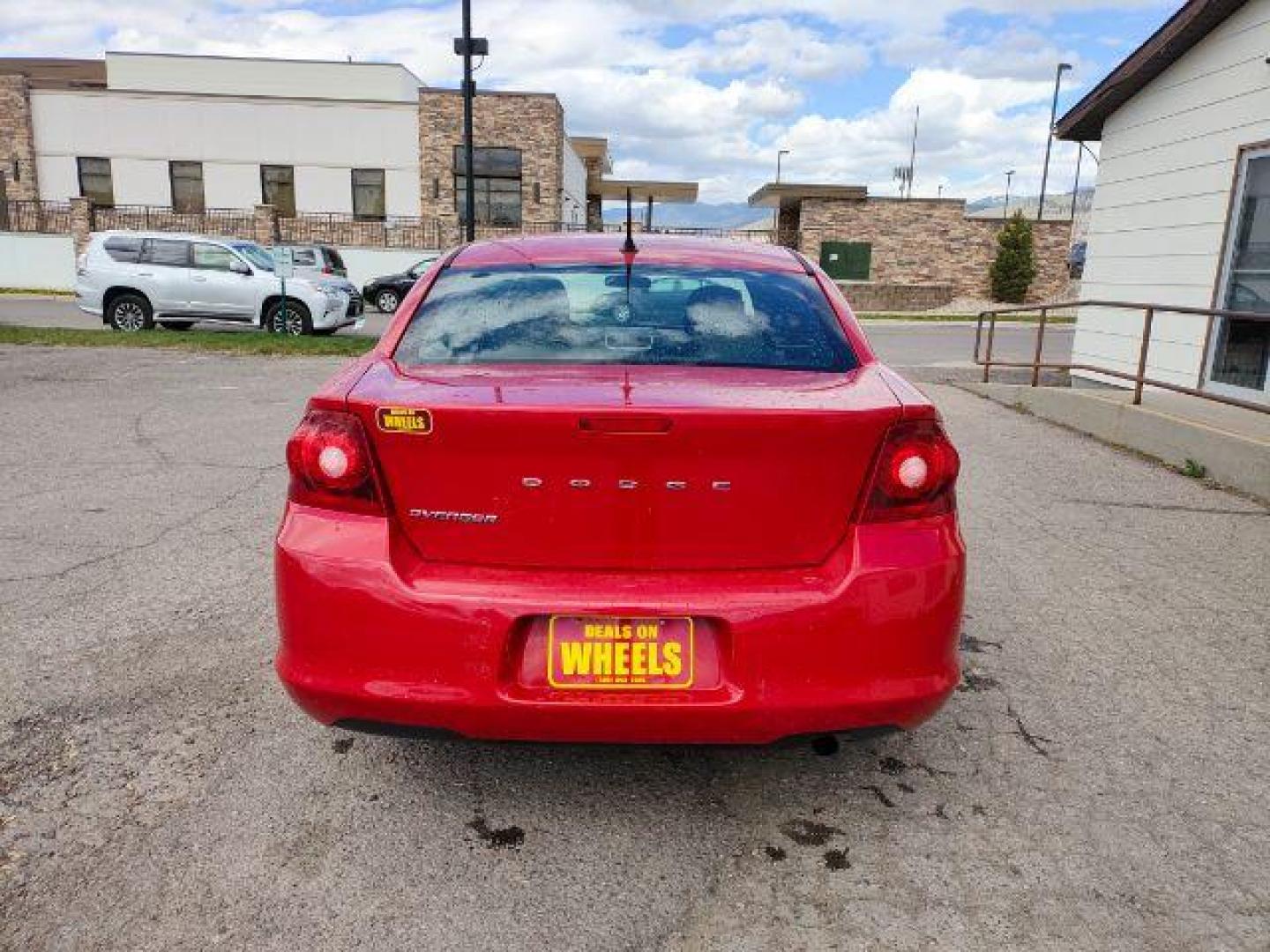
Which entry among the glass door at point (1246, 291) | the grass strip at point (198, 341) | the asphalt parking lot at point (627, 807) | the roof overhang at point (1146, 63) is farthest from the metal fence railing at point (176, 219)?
the asphalt parking lot at point (627, 807)

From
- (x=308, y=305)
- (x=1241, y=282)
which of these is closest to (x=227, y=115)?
(x=308, y=305)

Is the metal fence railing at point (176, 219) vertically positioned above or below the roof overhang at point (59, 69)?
below

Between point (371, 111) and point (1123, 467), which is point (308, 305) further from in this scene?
point (371, 111)

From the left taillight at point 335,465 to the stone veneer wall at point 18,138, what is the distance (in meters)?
38.7

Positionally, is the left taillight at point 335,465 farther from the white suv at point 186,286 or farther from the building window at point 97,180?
the building window at point 97,180

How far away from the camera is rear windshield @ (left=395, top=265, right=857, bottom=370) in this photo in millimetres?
2859

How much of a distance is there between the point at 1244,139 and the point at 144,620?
404 inches

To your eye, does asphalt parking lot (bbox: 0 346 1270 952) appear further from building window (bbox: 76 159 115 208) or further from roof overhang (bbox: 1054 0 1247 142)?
building window (bbox: 76 159 115 208)

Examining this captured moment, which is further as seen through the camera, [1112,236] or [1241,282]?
[1112,236]

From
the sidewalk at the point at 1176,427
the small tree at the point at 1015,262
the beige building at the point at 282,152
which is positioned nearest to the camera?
the sidewalk at the point at 1176,427

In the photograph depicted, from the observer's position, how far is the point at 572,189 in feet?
133

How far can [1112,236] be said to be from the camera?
1185cm

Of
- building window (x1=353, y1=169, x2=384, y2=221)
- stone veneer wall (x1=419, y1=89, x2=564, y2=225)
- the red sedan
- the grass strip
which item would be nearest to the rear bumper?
the red sedan

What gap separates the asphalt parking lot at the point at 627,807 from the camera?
2342 mm
